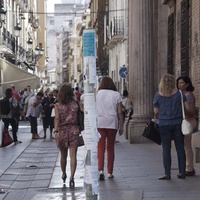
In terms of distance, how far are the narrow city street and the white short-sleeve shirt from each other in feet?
Answer: 3.00

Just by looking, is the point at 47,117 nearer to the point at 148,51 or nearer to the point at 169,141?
the point at 148,51

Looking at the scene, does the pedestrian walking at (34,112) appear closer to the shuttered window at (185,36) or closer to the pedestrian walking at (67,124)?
the shuttered window at (185,36)

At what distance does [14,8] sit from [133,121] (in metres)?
36.9

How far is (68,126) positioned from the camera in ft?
39.7

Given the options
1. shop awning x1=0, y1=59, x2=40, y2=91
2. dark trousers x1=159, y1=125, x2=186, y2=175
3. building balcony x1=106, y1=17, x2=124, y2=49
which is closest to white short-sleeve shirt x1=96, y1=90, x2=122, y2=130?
dark trousers x1=159, y1=125, x2=186, y2=175

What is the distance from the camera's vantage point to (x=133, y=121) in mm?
21078

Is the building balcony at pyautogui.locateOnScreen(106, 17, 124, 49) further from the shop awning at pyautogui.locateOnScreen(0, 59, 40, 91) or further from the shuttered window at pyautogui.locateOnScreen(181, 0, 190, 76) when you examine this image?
the shuttered window at pyautogui.locateOnScreen(181, 0, 190, 76)

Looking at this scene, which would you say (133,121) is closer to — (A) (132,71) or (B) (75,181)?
(A) (132,71)

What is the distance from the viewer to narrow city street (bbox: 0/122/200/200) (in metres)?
10.8

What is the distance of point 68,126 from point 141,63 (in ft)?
29.7

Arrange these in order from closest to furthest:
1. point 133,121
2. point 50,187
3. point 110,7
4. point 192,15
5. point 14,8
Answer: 1. point 50,187
2. point 192,15
3. point 133,121
4. point 110,7
5. point 14,8

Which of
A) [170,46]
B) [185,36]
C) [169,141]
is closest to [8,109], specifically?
[170,46]

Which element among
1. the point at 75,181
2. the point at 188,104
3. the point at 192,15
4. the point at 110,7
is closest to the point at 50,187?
the point at 75,181

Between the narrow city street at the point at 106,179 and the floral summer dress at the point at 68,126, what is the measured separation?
70cm
